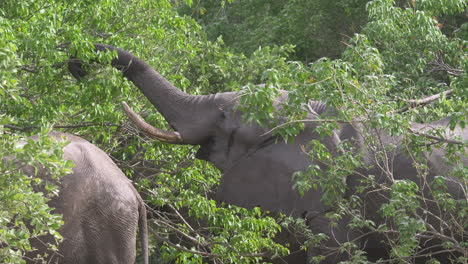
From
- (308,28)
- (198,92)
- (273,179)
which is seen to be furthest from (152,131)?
(308,28)

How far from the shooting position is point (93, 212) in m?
6.87

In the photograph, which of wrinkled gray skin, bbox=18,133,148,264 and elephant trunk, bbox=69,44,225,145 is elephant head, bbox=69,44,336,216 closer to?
elephant trunk, bbox=69,44,225,145

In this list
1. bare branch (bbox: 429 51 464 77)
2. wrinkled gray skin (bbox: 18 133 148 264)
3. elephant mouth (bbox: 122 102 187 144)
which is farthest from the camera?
bare branch (bbox: 429 51 464 77)

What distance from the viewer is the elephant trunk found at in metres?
7.43

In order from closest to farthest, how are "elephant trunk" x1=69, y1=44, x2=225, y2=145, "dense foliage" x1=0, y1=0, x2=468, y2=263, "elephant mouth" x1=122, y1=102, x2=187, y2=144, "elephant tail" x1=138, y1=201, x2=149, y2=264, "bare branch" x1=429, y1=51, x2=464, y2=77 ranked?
"dense foliage" x1=0, y1=0, x2=468, y2=263
"elephant mouth" x1=122, y1=102, x2=187, y2=144
"elephant tail" x1=138, y1=201, x2=149, y2=264
"elephant trunk" x1=69, y1=44, x2=225, y2=145
"bare branch" x1=429, y1=51, x2=464, y2=77

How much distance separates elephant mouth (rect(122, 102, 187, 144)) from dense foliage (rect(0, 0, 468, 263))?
613 mm

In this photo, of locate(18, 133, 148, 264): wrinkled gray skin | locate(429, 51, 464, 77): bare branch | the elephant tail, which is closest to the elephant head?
the elephant tail

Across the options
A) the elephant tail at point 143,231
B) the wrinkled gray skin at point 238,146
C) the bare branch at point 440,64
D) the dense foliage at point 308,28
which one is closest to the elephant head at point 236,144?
the wrinkled gray skin at point 238,146

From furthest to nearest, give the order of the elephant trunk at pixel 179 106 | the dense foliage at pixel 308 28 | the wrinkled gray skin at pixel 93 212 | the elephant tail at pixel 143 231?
the dense foliage at pixel 308 28, the elephant trunk at pixel 179 106, the elephant tail at pixel 143 231, the wrinkled gray skin at pixel 93 212

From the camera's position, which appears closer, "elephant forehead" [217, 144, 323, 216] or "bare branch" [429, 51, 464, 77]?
"elephant forehead" [217, 144, 323, 216]

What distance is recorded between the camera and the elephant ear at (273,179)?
24.4 ft

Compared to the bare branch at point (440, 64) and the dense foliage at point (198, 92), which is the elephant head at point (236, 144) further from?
the bare branch at point (440, 64)

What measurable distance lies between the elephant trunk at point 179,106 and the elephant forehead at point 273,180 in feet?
1.29

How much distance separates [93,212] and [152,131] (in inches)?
30.9
